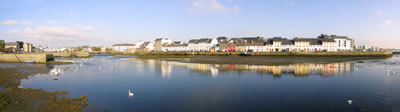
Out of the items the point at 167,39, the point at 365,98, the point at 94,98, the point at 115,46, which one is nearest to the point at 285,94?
the point at 365,98

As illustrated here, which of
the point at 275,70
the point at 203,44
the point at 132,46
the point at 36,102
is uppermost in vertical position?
the point at 132,46

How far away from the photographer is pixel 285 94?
564 inches

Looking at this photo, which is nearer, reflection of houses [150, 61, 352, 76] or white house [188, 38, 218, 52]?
reflection of houses [150, 61, 352, 76]

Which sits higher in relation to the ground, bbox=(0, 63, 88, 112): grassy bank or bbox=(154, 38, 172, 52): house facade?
bbox=(154, 38, 172, 52): house facade

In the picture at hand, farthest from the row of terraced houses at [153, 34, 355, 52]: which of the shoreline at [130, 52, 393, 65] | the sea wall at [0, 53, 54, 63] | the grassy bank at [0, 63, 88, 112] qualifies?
the grassy bank at [0, 63, 88, 112]

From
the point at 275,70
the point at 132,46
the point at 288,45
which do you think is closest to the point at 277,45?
the point at 288,45

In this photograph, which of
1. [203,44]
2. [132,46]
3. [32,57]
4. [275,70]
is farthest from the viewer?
[132,46]

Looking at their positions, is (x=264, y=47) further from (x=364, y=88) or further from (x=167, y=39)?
(x=364, y=88)

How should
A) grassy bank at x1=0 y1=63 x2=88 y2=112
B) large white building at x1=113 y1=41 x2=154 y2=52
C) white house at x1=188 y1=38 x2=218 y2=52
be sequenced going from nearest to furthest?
grassy bank at x1=0 y1=63 x2=88 y2=112 → white house at x1=188 y1=38 x2=218 y2=52 → large white building at x1=113 y1=41 x2=154 y2=52

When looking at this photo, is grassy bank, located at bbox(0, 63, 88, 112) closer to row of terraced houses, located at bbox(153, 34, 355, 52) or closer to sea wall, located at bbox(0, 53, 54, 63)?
sea wall, located at bbox(0, 53, 54, 63)

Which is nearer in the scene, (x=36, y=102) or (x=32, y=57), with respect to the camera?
(x=36, y=102)

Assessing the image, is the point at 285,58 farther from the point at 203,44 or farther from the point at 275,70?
the point at 203,44

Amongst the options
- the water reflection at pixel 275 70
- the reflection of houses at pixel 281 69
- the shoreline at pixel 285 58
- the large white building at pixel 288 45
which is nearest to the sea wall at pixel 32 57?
the water reflection at pixel 275 70

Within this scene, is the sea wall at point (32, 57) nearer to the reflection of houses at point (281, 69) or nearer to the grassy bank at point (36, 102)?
the reflection of houses at point (281, 69)
